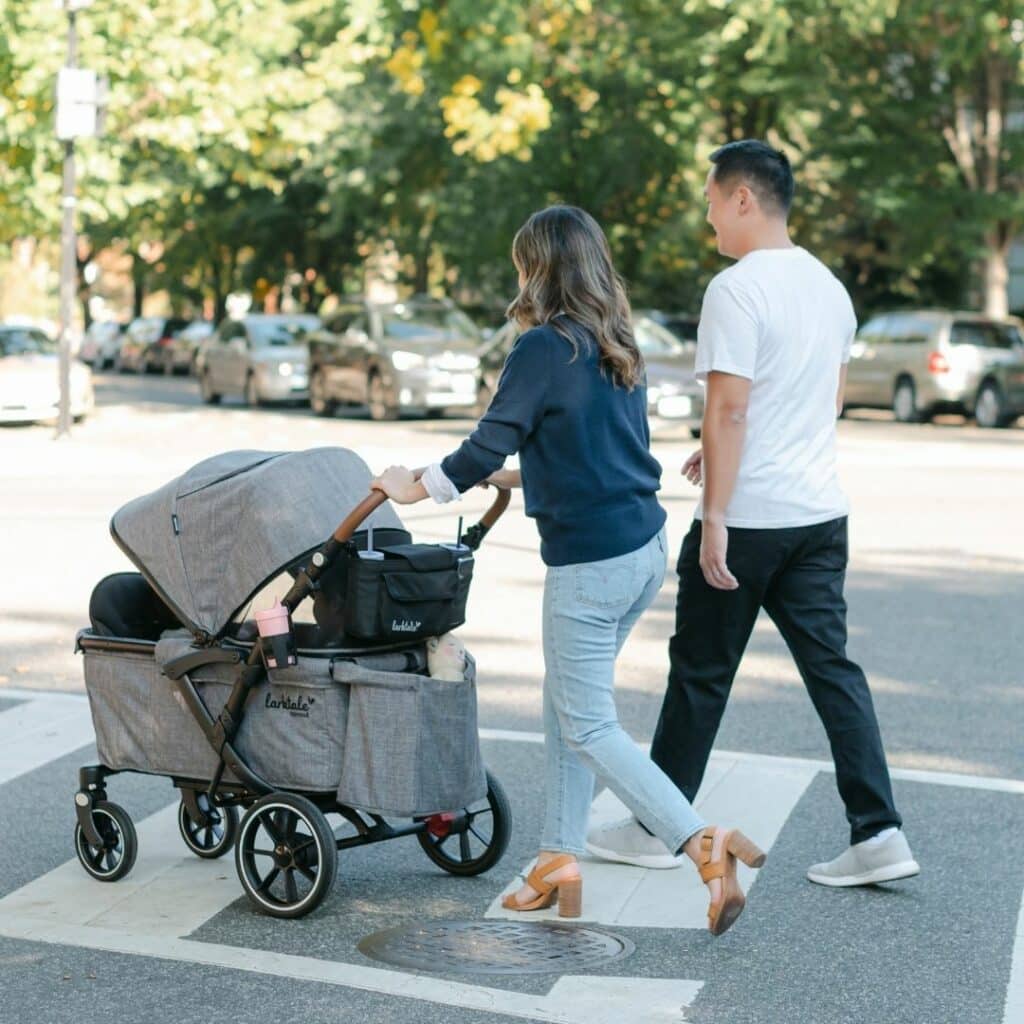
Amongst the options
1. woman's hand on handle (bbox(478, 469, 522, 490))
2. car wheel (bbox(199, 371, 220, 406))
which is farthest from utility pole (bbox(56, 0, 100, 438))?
woman's hand on handle (bbox(478, 469, 522, 490))

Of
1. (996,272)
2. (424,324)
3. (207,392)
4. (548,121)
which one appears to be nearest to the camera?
(548,121)

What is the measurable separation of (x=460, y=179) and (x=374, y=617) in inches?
1373

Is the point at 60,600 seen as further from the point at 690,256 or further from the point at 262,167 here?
the point at 690,256

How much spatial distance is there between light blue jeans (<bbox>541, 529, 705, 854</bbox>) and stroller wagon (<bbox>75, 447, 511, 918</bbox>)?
29 cm

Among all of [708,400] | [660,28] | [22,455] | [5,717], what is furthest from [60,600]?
[660,28]

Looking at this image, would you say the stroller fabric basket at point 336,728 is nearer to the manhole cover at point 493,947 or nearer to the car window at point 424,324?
the manhole cover at point 493,947

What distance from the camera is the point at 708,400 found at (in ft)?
17.7

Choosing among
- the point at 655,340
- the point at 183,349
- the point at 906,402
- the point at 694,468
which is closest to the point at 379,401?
the point at 655,340

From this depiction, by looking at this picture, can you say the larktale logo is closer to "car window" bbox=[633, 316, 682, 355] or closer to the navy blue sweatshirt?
the navy blue sweatshirt

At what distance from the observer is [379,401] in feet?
95.4

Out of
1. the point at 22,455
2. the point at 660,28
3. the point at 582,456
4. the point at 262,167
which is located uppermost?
the point at 660,28

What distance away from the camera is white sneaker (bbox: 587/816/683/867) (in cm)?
584

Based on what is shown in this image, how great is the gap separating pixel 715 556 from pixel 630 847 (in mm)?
964

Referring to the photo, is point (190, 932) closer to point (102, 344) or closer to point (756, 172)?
point (756, 172)
